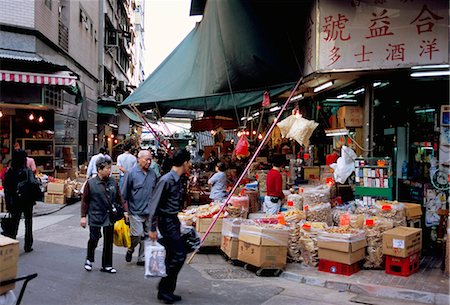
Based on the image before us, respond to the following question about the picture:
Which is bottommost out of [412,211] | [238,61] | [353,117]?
A: [412,211]

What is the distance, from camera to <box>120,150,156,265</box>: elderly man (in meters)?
7.77

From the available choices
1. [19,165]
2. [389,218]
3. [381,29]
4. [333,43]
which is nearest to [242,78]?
[333,43]

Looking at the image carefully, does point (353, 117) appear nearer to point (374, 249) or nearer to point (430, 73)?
point (430, 73)

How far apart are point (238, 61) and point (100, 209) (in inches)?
185

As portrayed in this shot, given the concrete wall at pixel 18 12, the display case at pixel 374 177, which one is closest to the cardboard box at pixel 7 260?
the display case at pixel 374 177

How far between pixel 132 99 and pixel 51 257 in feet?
15.6

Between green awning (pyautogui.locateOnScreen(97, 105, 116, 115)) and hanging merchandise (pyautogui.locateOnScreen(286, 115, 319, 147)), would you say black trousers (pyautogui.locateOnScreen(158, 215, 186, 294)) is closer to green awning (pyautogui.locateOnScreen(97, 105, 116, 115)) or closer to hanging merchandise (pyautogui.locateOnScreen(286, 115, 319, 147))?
hanging merchandise (pyautogui.locateOnScreen(286, 115, 319, 147))

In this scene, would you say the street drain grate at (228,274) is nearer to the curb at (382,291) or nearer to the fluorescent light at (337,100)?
the curb at (382,291)

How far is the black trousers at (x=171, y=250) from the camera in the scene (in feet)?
19.2

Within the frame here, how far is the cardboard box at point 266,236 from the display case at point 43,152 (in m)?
13.4

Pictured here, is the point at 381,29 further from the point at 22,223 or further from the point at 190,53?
the point at 22,223

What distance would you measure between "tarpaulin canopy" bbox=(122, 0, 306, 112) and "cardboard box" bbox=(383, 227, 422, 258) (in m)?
3.72

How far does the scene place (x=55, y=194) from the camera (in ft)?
51.5

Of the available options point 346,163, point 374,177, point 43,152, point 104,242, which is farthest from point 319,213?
point 43,152
